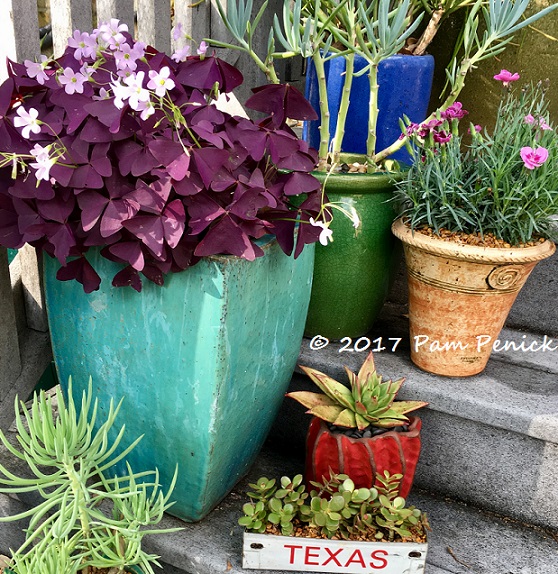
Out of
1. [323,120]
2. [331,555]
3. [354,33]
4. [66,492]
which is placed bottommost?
[331,555]

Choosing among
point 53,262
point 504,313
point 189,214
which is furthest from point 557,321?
point 53,262

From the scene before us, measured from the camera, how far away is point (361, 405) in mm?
1370

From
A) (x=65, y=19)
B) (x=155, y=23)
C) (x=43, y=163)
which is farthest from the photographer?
(x=155, y=23)

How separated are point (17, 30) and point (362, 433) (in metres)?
1.11

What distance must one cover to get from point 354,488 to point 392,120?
43.9 inches

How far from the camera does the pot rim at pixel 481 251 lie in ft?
4.74

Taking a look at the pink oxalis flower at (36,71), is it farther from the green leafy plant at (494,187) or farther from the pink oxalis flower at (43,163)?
the green leafy plant at (494,187)

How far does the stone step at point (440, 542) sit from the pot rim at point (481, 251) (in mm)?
623

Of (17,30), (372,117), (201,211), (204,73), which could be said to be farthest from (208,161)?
(372,117)

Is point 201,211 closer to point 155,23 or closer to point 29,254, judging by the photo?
point 29,254

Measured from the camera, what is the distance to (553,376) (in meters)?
1.68

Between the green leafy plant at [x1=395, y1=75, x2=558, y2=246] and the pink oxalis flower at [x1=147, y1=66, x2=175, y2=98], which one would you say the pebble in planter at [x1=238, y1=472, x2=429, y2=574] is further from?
the pink oxalis flower at [x1=147, y1=66, x2=175, y2=98]

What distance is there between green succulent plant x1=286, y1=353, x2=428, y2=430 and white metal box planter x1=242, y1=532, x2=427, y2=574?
0.79 ft

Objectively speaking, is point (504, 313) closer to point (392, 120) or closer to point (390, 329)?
point (390, 329)
